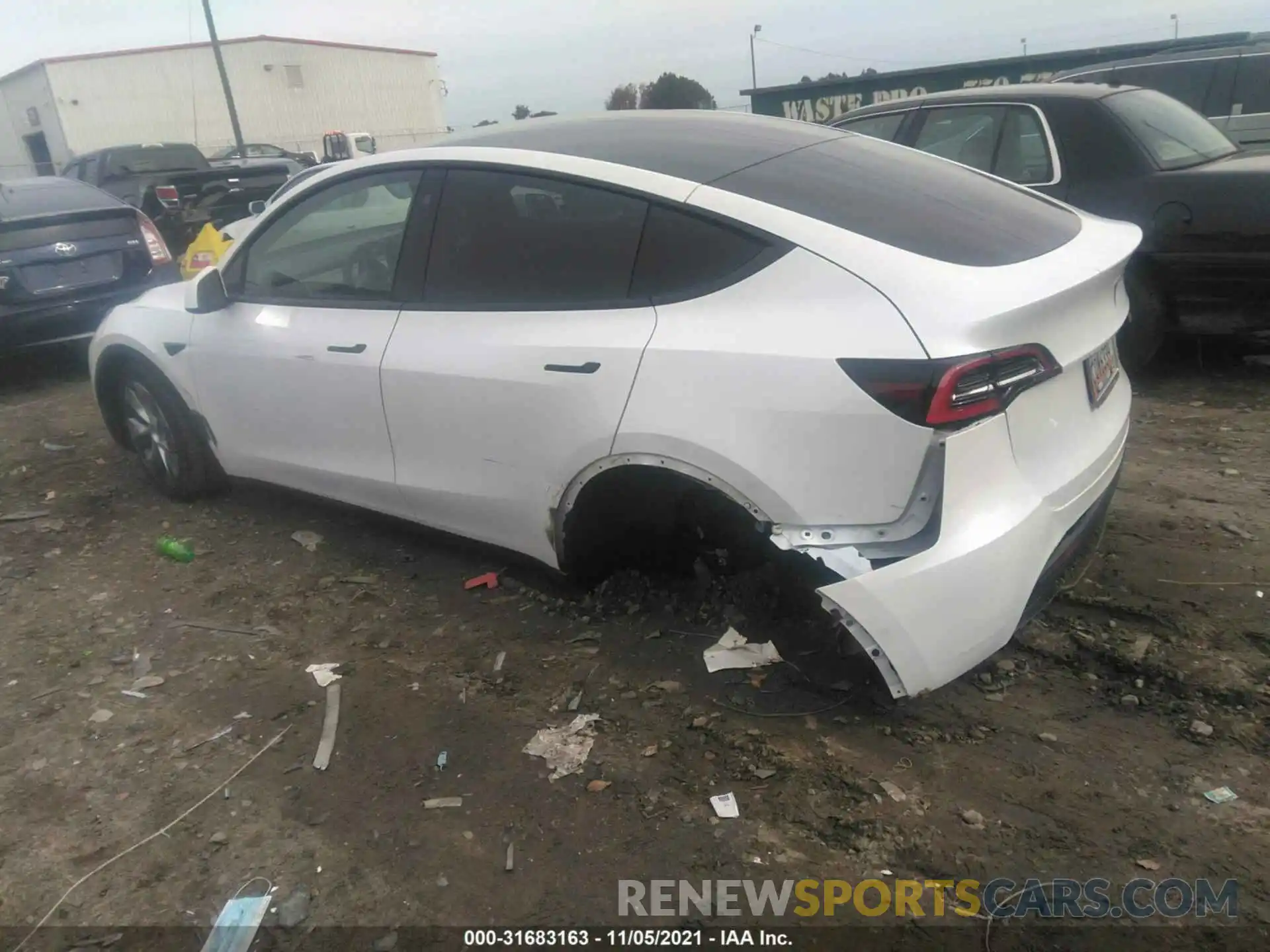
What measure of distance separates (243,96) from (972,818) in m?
48.5

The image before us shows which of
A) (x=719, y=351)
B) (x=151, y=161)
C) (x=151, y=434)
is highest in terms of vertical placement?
(x=151, y=161)

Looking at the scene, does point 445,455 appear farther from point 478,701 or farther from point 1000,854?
point 1000,854

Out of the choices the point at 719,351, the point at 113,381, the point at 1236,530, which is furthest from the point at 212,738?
the point at 1236,530

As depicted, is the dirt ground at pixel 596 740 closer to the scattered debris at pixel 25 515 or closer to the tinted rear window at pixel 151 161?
the scattered debris at pixel 25 515

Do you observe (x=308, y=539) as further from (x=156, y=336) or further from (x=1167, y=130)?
(x=1167, y=130)

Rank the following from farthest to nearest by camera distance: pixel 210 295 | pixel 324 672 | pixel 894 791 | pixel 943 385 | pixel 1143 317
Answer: pixel 1143 317 < pixel 210 295 < pixel 324 672 < pixel 894 791 < pixel 943 385

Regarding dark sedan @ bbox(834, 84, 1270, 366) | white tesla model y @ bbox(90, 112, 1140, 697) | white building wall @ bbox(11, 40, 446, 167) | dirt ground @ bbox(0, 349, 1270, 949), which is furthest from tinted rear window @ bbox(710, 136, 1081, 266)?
white building wall @ bbox(11, 40, 446, 167)

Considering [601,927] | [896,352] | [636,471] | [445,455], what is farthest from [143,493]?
[896,352]

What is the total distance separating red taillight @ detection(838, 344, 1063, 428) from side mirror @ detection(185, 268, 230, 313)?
2785mm

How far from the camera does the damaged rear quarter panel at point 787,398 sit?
7.59 ft

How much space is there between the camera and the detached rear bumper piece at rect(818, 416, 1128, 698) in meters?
2.31

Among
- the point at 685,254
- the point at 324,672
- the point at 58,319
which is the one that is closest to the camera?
the point at 685,254

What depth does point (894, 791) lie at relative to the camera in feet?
8.06

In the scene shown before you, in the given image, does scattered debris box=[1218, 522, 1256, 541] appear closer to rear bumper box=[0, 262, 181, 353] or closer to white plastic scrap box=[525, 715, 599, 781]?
white plastic scrap box=[525, 715, 599, 781]
